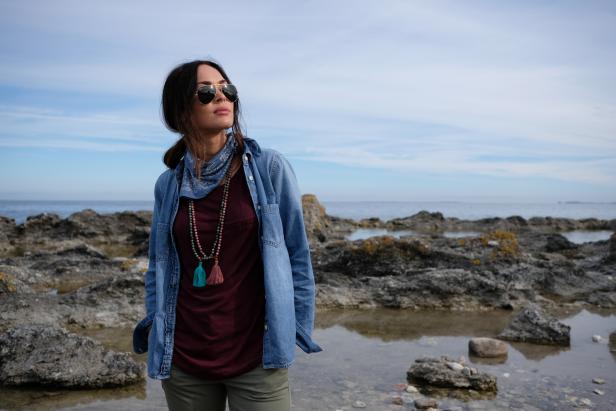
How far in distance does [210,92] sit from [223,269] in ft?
2.98

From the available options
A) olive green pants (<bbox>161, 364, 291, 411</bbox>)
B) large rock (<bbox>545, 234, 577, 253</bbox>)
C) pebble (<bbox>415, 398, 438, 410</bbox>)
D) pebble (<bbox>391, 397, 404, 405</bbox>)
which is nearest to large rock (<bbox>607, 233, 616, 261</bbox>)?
large rock (<bbox>545, 234, 577, 253</bbox>)

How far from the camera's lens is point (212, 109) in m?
2.82

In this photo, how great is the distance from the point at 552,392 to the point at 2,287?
763 centimetres

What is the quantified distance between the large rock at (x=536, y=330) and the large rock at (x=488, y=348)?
0.57 meters

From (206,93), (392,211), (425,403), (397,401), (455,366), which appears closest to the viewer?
(206,93)

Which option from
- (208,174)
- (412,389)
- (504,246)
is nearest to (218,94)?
(208,174)

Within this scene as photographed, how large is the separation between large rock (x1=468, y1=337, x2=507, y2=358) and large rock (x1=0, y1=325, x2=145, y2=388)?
12.4ft

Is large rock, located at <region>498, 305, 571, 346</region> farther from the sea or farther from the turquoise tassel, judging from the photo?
the sea

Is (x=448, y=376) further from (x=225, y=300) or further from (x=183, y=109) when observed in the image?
(x=183, y=109)

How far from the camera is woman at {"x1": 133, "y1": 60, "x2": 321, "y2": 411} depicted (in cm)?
262

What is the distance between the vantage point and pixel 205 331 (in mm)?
2664

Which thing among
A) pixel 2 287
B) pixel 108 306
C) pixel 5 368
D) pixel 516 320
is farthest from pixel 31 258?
pixel 516 320

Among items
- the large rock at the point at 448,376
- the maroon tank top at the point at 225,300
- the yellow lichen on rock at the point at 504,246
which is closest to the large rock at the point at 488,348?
the large rock at the point at 448,376

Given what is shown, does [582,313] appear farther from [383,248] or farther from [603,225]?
[603,225]
